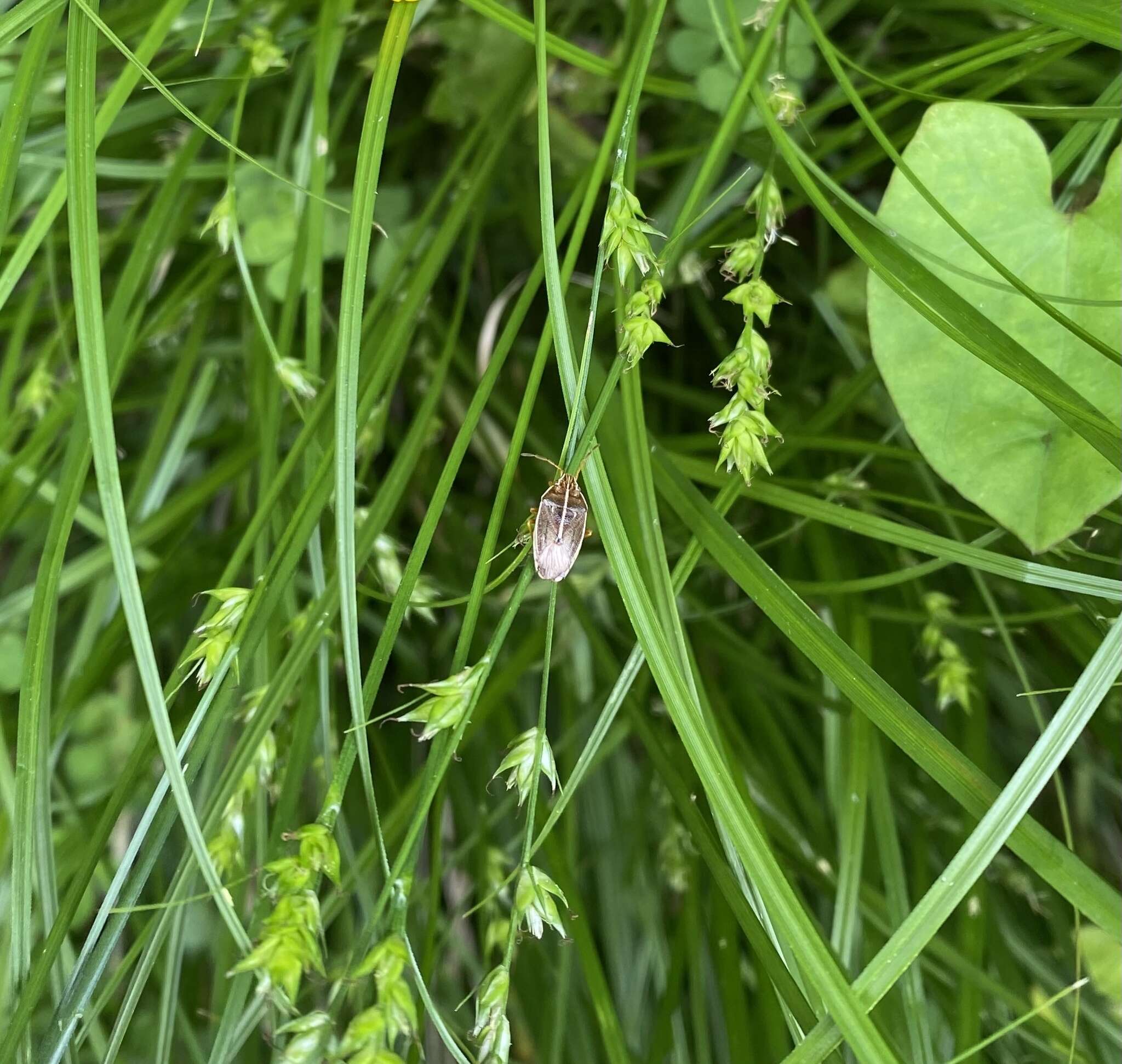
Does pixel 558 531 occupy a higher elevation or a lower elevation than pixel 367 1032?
higher

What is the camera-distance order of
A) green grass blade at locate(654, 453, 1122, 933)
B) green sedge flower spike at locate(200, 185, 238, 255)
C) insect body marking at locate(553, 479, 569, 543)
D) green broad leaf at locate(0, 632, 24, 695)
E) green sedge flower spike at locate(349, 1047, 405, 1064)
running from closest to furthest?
green sedge flower spike at locate(349, 1047, 405, 1064) < green grass blade at locate(654, 453, 1122, 933) < insect body marking at locate(553, 479, 569, 543) < green sedge flower spike at locate(200, 185, 238, 255) < green broad leaf at locate(0, 632, 24, 695)

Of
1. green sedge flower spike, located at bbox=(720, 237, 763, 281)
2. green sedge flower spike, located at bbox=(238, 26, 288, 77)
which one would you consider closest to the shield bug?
green sedge flower spike, located at bbox=(720, 237, 763, 281)

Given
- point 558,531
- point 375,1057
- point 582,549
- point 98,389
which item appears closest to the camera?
point 375,1057

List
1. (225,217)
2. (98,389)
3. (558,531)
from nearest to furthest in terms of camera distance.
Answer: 1. (98,389)
2. (558,531)
3. (225,217)

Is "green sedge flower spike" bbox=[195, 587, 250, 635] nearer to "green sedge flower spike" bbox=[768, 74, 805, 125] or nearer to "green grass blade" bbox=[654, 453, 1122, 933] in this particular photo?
"green grass blade" bbox=[654, 453, 1122, 933]

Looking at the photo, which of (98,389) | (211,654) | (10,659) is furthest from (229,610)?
(10,659)

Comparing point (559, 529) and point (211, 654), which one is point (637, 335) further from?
point (211, 654)
